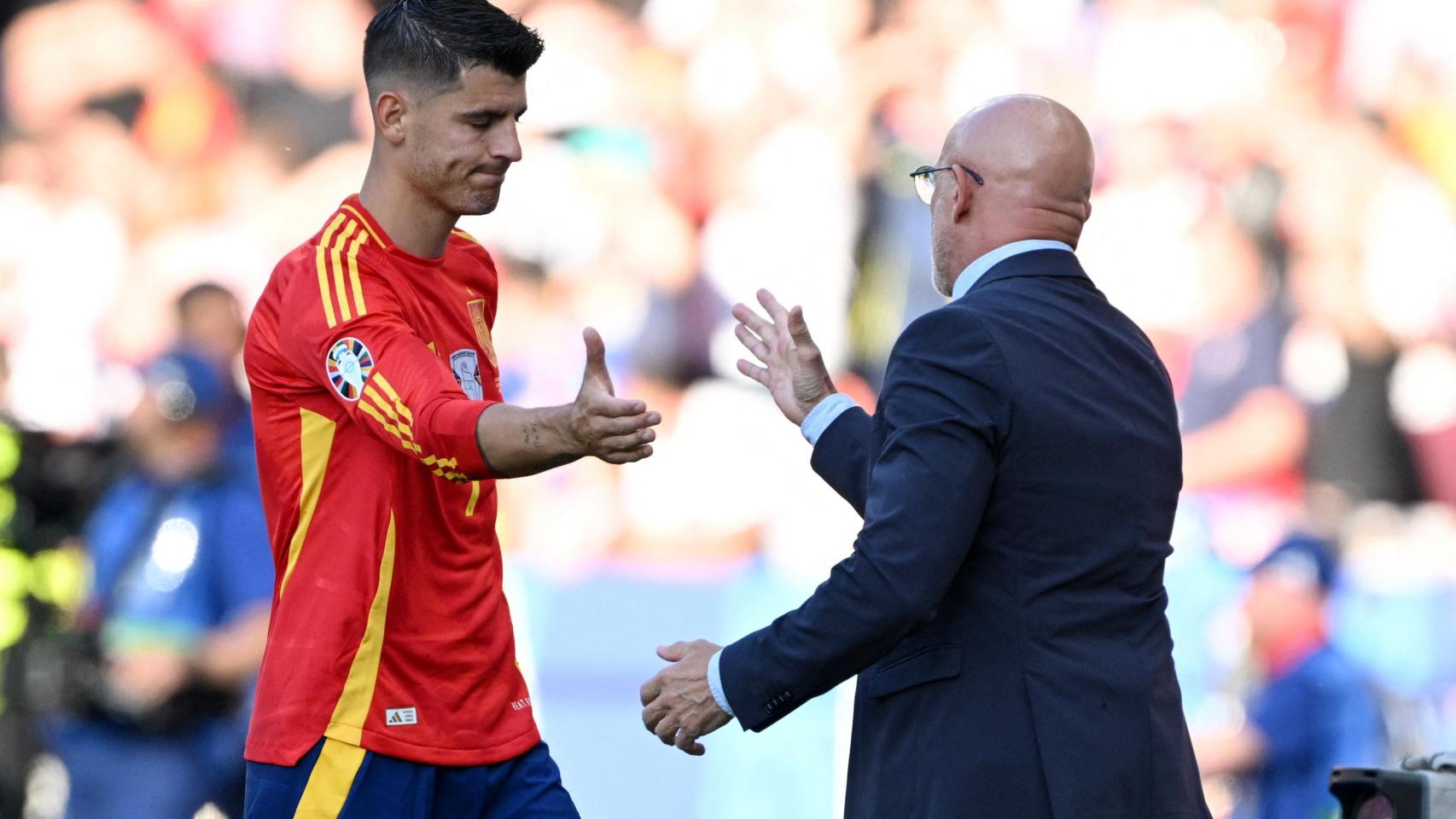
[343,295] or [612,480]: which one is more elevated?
[612,480]

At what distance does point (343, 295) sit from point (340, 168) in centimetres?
379

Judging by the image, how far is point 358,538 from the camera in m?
2.76

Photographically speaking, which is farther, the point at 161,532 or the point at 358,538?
the point at 161,532

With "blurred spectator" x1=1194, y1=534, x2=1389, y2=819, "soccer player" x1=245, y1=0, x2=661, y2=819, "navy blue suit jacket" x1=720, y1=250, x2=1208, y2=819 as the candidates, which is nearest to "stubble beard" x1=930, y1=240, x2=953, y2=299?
"navy blue suit jacket" x1=720, y1=250, x2=1208, y2=819

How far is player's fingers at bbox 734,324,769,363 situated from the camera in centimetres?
338

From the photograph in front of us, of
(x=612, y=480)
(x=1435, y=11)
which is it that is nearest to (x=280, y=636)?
(x=612, y=480)

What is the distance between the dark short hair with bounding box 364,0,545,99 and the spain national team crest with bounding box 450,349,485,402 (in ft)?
1.48

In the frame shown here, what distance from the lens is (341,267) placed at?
2.79m

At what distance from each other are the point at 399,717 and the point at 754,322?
1080 millimetres

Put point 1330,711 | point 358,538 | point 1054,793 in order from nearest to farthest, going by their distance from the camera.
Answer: point 1054,793 → point 358,538 → point 1330,711

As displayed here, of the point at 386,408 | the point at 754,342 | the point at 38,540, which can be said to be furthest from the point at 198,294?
the point at 386,408

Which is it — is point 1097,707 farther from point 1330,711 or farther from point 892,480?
point 1330,711

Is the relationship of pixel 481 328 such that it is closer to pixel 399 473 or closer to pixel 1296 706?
pixel 399 473

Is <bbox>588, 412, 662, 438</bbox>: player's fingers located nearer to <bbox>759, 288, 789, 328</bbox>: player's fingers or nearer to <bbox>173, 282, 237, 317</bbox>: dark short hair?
<bbox>759, 288, 789, 328</bbox>: player's fingers
